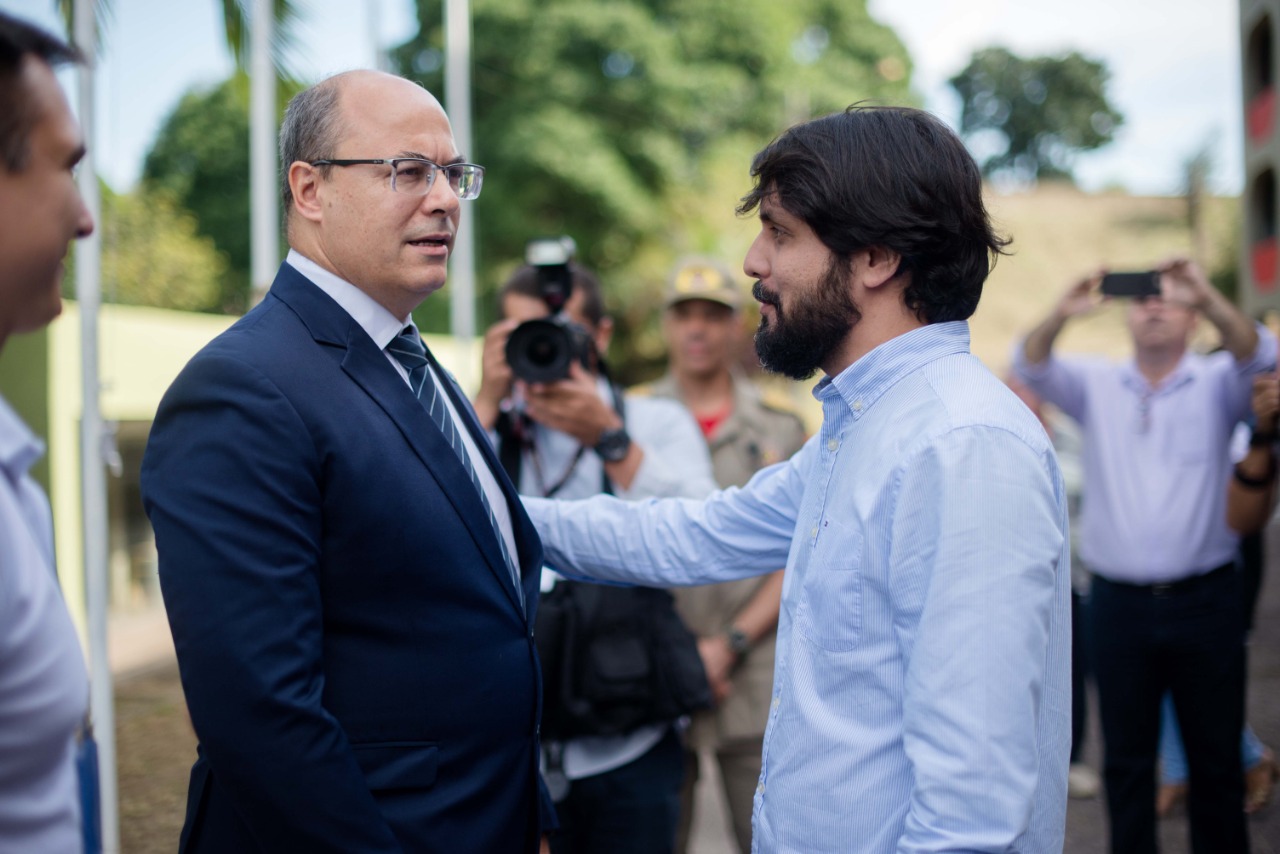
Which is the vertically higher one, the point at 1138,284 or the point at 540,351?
the point at 1138,284

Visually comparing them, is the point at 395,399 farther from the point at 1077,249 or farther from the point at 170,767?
the point at 1077,249

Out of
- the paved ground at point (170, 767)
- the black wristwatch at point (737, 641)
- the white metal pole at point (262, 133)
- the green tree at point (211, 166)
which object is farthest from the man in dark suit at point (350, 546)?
the green tree at point (211, 166)

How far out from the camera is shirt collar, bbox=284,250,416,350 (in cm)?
185

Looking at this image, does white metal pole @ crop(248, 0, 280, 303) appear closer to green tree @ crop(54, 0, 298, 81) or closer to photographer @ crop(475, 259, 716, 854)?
green tree @ crop(54, 0, 298, 81)

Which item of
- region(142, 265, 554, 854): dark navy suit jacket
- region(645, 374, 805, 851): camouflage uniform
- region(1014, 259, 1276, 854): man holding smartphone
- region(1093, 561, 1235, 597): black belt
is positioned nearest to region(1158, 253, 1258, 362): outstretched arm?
region(1014, 259, 1276, 854): man holding smartphone

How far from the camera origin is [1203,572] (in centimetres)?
378

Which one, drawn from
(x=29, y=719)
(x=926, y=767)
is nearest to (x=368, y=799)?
(x=29, y=719)

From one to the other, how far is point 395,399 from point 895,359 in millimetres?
852

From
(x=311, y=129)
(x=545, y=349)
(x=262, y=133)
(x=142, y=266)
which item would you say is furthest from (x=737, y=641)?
(x=142, y=266)

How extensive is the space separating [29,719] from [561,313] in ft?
7.28

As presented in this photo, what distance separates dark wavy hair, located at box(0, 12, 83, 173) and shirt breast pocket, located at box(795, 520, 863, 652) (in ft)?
4.03

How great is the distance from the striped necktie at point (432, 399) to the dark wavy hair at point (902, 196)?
729mm

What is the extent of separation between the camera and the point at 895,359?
178cm

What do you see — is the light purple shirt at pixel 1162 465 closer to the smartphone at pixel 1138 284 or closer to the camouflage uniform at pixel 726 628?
the smartphone at pixel 1138 284
